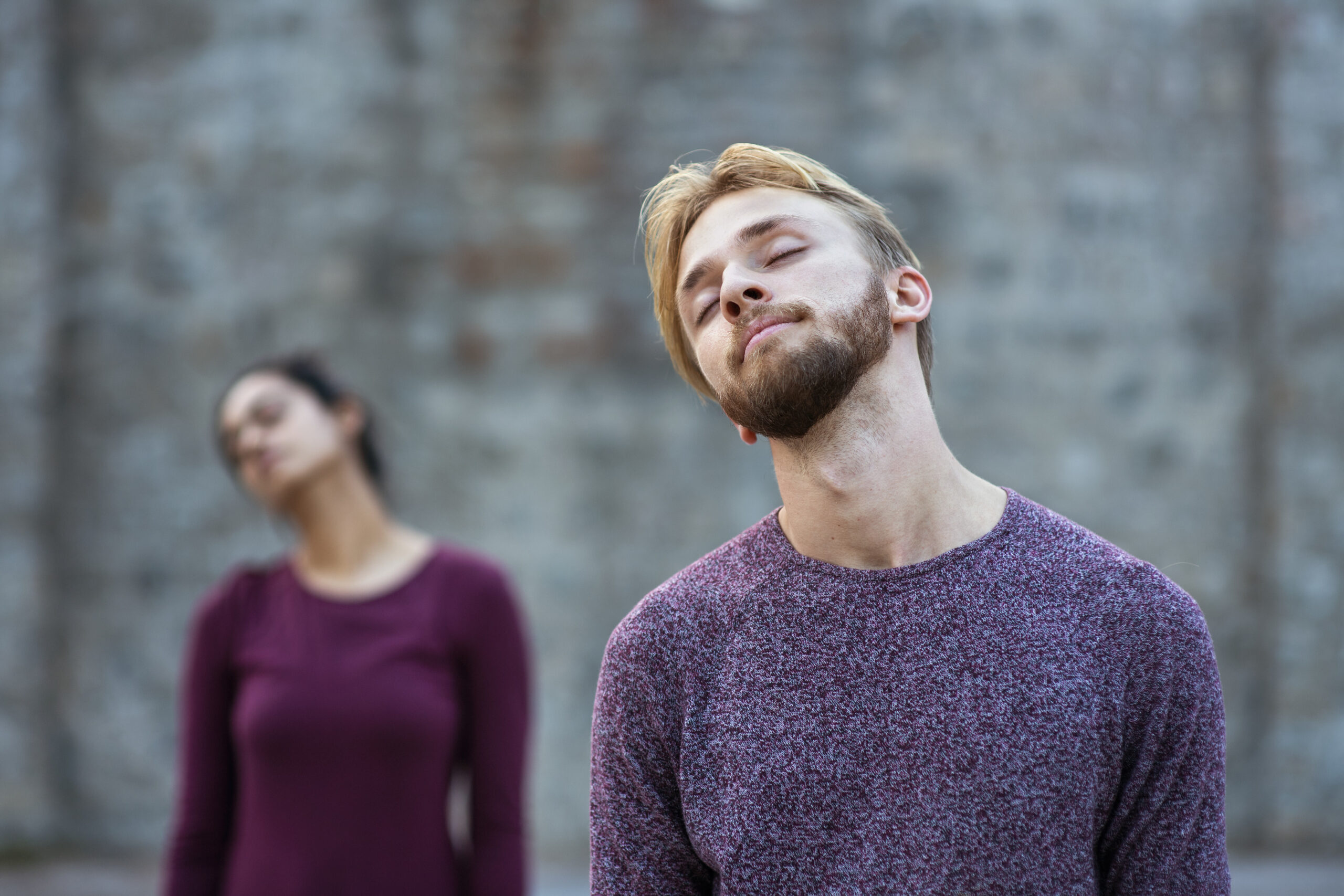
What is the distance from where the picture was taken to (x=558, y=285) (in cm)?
566

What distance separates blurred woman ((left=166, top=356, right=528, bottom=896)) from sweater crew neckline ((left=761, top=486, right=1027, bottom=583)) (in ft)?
4.38

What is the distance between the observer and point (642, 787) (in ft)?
4.19

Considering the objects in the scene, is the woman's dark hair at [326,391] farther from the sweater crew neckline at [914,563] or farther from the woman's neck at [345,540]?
the sweater crew neckline at [914,563]

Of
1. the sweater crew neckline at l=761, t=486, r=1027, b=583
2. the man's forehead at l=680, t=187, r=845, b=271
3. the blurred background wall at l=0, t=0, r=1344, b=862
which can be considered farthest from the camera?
the blurred background wall at l=0, t=0, r=1344, b=862

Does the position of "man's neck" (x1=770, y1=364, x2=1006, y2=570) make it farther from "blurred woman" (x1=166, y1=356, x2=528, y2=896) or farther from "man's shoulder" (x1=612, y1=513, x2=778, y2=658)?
"blurred woman" (x1=166, y1=356, x2=528, y2=896)

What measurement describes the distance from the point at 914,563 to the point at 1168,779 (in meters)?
0.33

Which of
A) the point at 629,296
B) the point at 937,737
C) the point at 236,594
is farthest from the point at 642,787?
the point at 629,296

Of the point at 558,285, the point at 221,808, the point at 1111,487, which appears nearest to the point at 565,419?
the point at 558,285

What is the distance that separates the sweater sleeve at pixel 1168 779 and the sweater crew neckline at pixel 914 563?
185 mm

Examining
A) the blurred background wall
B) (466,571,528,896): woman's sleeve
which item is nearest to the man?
(466,571,528,896): woman's sleeve

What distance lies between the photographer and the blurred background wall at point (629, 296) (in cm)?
561

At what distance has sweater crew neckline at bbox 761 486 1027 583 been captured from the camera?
1262 millimetres

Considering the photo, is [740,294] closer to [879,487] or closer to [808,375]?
[808,375]

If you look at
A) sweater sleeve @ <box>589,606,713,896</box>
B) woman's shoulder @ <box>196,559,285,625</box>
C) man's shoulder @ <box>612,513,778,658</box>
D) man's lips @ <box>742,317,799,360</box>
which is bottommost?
woman's shoulder @ <box>196,559,285,625</box>
